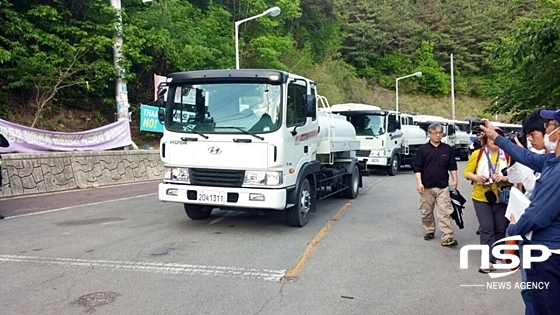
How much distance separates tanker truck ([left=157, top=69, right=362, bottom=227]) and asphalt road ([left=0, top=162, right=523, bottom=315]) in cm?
68

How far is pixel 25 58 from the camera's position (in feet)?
50.8

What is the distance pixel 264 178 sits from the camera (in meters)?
7.33

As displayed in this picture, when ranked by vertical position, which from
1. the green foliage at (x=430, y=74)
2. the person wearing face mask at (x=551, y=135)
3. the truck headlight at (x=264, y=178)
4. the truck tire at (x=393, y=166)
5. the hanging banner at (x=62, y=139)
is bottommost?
the truck tire at (x=393, y=166)

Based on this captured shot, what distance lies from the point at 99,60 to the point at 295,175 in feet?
40.8

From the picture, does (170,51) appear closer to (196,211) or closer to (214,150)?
(196,211)

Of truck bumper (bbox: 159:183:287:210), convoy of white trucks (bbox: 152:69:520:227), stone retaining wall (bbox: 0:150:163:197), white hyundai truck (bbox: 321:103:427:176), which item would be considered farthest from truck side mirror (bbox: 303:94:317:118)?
white hyundai truck (bbox: 321:103:427:176)

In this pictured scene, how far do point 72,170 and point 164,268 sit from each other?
9404mm

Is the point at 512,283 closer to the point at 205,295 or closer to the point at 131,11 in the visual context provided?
the point at 205,295

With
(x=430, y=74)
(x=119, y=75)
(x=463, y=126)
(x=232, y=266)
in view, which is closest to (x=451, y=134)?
(x=463, y=126)

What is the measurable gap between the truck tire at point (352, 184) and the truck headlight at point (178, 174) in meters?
5.19

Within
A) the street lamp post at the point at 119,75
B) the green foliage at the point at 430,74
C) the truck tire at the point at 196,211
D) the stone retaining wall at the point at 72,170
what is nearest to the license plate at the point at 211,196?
the truck tire at the point at 196,211

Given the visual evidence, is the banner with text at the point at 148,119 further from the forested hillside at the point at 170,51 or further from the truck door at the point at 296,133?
the truck door at the point at 296,133

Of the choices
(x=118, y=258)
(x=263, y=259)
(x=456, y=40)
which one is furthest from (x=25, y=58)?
(x=456, y=40)

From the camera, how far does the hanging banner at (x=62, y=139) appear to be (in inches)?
508
